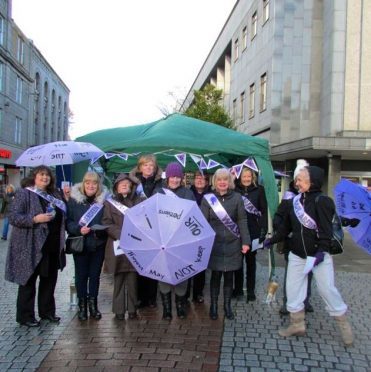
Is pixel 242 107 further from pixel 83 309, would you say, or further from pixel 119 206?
pixel 83 309

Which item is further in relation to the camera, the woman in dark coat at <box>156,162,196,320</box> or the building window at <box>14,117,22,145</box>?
the building window at <box>14,117,22,145</box>

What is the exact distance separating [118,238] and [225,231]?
4.26 ft

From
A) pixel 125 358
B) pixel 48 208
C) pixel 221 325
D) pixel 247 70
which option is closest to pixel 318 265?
pixel 221 325

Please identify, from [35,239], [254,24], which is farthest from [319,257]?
[254,24]

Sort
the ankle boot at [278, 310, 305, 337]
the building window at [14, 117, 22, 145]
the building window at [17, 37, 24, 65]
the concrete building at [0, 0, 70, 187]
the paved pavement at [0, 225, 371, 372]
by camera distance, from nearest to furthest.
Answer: the paved pavement at [0, 225, 371, 372] < the ankle boot at [278, 310, 305, 337] < the concrete building at [0, 0, 70, 187] < the building window at [14, 117, 22, 145] < the building window at [17, 37, 24, 65]

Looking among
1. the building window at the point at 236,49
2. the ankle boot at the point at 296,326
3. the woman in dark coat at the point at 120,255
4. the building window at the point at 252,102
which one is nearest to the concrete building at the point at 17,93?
the building window at the point at 236,49

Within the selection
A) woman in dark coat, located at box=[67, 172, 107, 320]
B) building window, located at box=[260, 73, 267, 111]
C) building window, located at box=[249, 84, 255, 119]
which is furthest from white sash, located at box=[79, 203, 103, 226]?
building window, located at box=[249, 84, 255, 119]

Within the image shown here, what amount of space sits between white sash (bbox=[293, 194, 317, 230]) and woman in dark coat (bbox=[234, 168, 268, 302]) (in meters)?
1.51

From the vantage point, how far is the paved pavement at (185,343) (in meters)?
4.20

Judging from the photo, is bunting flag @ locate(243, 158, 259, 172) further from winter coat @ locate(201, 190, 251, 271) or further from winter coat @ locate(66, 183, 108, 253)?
winter coat @ locate(66, 183, 108, 253)

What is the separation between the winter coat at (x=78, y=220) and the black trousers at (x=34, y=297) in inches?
19.8

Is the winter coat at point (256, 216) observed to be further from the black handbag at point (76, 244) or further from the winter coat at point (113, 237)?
the black handbag at point (76, 244)

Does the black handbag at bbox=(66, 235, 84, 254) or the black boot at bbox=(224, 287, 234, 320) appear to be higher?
the black handbag at bbox=(66, 235, 84, 254)

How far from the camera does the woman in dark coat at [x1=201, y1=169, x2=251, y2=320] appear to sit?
215 inches
